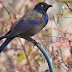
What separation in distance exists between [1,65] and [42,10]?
3.55 m

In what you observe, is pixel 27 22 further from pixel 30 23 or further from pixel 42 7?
pixel 42 7

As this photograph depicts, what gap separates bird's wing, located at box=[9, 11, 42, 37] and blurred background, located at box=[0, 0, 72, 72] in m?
0.34

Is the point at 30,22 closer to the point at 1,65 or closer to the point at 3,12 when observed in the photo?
the point at 3,12

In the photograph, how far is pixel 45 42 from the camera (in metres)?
3.99

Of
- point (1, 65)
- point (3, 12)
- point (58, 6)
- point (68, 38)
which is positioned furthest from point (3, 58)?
point (68, 38)

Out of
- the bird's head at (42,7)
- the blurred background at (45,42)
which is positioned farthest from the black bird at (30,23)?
the blurred background at (45,42)

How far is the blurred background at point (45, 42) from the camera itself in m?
3.38

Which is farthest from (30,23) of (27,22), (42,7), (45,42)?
(45,42)

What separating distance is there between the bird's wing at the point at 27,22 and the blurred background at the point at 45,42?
0.34 metres

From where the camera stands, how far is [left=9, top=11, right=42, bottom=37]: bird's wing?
7.28ft

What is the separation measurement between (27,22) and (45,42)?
172 cm

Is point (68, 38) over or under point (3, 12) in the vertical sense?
under

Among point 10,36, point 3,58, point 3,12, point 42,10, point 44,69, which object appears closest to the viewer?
point 10,36

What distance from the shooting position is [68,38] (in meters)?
3.37
